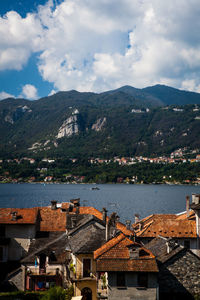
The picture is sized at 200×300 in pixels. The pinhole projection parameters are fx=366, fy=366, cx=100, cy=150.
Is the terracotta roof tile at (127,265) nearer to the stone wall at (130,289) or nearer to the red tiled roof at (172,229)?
the stone wall at (130,289)

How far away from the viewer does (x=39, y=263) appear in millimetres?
41000

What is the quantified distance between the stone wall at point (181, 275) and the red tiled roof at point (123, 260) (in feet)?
14.1

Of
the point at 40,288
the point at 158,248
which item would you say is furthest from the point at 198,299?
the point at 40,288

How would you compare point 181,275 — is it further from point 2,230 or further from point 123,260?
point 2,230

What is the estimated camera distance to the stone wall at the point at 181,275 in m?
32.6

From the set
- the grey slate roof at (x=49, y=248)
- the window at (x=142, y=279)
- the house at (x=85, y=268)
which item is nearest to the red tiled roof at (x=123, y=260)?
the window at (x=142, y=279)

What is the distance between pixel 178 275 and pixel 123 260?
22.1 ft

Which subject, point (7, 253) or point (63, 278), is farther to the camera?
point (7, 253)

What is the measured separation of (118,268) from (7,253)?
74.6 ft

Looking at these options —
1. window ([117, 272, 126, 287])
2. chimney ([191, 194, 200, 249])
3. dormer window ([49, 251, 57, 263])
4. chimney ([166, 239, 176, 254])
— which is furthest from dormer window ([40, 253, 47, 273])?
chimney ([191, 194, 200, 249])

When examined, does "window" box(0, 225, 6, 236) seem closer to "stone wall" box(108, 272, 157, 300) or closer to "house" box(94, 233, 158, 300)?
"house" box(94, 233, 158, 300)

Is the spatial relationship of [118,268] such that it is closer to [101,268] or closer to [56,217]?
[101,268]

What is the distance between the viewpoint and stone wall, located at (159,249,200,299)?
32.6 metres

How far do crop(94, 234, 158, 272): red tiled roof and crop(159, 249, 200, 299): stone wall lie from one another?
4.30 metres
